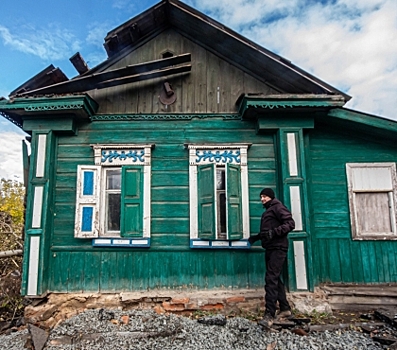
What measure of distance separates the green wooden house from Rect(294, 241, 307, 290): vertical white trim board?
0.02 metres

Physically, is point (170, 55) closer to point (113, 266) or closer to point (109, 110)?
point (109, 110)

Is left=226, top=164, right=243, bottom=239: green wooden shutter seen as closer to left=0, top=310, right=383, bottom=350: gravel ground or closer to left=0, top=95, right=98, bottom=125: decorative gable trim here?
left=0, top=310, right=383, bottom=350: gravel ground

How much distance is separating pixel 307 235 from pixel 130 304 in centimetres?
313

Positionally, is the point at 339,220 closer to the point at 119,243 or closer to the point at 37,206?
the point at 119,243

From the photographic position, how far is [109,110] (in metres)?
5.55

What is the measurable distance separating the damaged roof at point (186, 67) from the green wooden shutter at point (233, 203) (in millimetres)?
1914

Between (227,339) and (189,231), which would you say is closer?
(227,339)

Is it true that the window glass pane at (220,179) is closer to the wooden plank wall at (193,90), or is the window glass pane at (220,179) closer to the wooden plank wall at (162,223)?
the wooden plank wall at (162,223)

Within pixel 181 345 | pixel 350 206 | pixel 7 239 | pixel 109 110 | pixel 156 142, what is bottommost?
pixel 181 345

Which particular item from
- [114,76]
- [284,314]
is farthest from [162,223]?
[114,76]

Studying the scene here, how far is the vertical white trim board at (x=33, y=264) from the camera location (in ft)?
15.7

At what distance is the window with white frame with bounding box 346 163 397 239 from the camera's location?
5344 mm

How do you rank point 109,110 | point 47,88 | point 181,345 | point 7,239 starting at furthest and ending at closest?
point 7,239, point 109,110, point 47,88, point 181,345

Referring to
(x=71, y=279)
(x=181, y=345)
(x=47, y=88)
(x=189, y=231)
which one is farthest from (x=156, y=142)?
(x=181, y=345)
